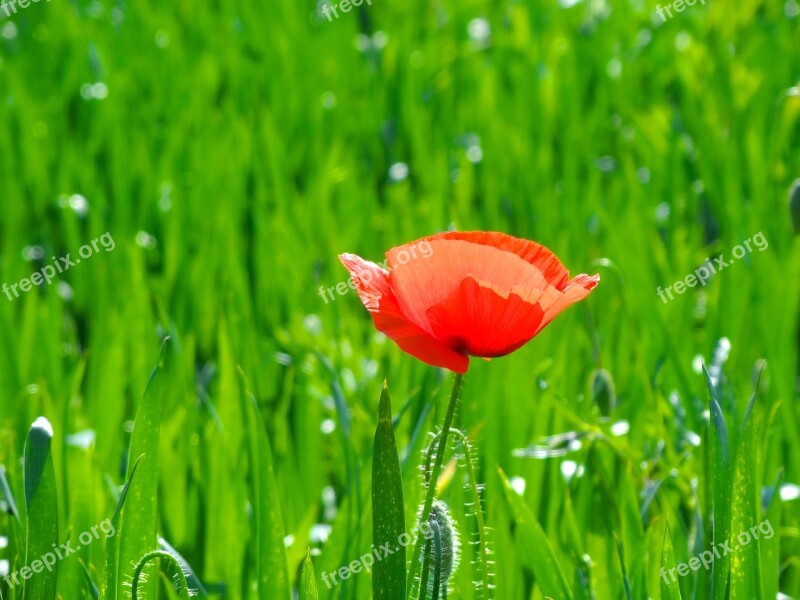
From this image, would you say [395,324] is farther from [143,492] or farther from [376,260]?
[376,260]

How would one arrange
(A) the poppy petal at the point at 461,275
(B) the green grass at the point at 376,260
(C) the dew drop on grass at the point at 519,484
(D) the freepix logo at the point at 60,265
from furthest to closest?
(D) the freepix logo at the point at 60,265, (C) the dew drop on grass at the point at 519,484, (B) the green grass at the point at 376,260, (A) the poppy petal at the point at 461,275

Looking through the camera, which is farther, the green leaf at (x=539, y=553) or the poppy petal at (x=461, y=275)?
the green leaf at (x=539, y=553)

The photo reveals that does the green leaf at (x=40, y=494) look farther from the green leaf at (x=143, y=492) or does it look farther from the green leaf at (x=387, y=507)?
the green leaf at (x=387, y=507)

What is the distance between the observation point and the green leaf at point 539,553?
92cm

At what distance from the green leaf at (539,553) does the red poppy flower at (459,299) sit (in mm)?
208

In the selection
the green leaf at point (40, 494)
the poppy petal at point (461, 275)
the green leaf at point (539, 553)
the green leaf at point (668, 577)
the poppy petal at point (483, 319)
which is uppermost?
the poppy petal at point (461, 275)

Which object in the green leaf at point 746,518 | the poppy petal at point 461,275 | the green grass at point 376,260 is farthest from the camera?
the green grass at point 376,260

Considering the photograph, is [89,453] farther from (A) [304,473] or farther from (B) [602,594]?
(B) [602,594]

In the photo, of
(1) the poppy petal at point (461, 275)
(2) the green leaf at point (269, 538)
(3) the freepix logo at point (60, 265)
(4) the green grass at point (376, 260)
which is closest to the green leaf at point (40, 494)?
(4) the green grass at point (376, 260)

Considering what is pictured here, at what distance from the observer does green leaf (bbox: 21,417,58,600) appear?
808 millimetres

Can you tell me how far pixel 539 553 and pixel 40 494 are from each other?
387 millimetres

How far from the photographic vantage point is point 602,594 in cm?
98

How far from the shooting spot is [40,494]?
81cm

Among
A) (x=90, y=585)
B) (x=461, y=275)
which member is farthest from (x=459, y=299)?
(x=90, y=585)
